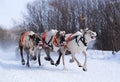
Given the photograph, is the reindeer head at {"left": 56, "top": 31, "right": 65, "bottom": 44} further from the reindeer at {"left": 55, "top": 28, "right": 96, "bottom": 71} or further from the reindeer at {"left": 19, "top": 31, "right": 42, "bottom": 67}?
the reindeer at {"left": 19, "top": 31, "right": 42, "bottom": 67}

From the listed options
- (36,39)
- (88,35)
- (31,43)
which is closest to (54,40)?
(36,39)

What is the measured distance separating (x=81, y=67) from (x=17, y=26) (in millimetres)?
51678

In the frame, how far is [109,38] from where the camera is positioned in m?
53.3

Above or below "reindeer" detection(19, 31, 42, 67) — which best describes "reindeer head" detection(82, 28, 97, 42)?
above

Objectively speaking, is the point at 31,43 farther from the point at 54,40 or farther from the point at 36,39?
the point at 54,40

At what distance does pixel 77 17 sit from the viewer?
198ft

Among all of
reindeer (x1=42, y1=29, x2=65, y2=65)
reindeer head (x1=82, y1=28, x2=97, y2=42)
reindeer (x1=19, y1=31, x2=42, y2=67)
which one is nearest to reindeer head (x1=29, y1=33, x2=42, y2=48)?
reindeer (x1=19, y1=31, x2=42, y2=67)

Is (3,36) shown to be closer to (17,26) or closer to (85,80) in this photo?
(17,26)

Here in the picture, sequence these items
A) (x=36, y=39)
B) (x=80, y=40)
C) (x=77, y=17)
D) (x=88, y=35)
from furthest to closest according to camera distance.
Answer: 1. (x=77, y=17)
2. (x=36, y=39)
3. (x=80, y=40)
4. (x=88, y=35)

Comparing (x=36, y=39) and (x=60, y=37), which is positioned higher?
(x=60, y=37)

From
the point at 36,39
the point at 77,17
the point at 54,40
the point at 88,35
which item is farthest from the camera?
the point at 77,17

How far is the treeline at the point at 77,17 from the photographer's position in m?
54.4

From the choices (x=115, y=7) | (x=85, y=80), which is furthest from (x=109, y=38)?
(x=85, y=80)

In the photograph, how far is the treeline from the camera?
54366mm
